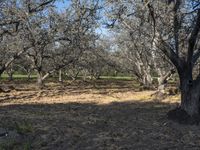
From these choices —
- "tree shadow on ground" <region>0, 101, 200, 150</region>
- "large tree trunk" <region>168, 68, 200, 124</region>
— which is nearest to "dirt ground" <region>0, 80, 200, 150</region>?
"tree shadow on ground" <region>0, 101, 200, 150</region>

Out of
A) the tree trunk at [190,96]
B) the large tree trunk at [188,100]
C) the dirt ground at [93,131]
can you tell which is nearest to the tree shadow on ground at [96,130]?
the dirt ground at [93,131]

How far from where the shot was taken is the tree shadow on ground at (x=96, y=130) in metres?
9.48

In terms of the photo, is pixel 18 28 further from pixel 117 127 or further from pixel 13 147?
pixel 13 147

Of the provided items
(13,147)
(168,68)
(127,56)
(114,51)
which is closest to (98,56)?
(114,51)

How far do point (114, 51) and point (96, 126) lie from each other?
27.3 meters

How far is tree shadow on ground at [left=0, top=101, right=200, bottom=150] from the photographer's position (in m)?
9.48

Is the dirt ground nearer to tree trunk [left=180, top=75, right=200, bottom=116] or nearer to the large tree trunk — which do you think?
the large tree trunk

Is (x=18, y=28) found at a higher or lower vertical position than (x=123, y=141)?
higher

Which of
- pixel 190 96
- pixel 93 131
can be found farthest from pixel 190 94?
pixel 93 131

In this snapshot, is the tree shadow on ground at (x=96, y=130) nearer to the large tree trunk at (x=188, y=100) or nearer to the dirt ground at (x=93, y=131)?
the dirt ground at (x=93, y=131)

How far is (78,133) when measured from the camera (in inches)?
416

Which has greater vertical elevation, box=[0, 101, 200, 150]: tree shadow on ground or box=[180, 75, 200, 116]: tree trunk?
box=[180, 75, 200, 116]: tree trunk

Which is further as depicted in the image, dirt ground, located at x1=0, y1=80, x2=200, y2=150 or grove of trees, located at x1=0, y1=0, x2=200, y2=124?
grove of trees, located at x1=0, y1=0, x2=200, y2=124

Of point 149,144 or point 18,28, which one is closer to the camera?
point 149,144
